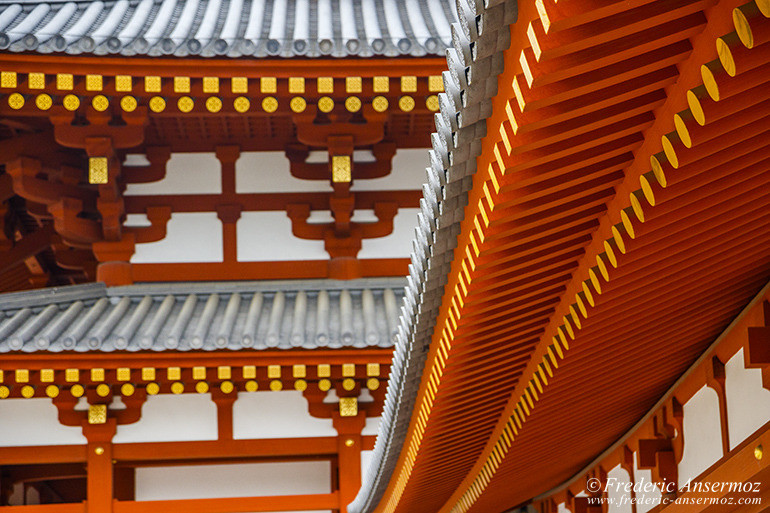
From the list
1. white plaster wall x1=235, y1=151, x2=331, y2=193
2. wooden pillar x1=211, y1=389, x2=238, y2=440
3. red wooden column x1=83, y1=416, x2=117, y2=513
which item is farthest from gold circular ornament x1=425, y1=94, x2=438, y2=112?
→ red wooden column x1=83, y1=416, x2=117, y2=513

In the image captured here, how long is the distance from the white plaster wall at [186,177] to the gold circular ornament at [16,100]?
46.4 inches

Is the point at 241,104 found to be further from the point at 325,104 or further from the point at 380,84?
the point at 380,84

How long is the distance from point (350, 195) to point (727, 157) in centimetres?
593

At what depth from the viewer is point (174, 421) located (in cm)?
756

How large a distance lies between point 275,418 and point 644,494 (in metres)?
3.73

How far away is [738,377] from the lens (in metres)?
3.42

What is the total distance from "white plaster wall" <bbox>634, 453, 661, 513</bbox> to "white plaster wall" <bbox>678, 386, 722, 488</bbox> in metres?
0.31

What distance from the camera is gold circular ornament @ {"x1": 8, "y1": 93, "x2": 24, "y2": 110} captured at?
22.8 ft

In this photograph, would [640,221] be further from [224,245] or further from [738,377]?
[224,245]

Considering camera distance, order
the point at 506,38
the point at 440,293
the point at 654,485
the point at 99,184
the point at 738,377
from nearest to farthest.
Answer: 1. the point at 506,38
2. the point at 440,293
3. the point at 738,377
4. the point at 654,485
5. the point at 99,184

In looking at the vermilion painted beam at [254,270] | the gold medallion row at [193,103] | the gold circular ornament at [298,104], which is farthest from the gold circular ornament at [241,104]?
the vermilion painted beam at [254,270]

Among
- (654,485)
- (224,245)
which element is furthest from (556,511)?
(224,245)

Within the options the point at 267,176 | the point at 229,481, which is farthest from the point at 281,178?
the point at 229,481

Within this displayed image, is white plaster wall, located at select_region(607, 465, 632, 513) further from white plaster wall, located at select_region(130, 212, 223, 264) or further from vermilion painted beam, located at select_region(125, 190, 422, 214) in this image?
white plaster wall, located at select_region(130, 212, 223, 264)
